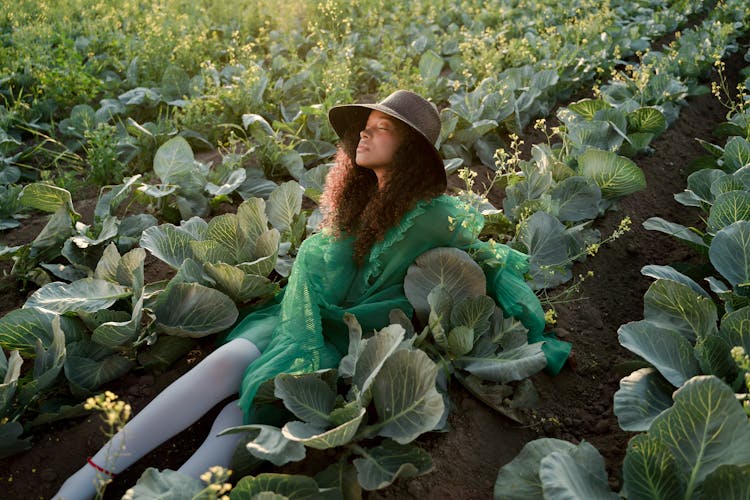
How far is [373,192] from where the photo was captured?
277cm

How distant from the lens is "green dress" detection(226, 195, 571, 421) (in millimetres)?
2572

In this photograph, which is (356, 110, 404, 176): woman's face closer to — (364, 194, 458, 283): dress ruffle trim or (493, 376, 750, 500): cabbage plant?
(364, 194, 458, 283): dress ruffle trim

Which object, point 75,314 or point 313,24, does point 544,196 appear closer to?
point 75,314

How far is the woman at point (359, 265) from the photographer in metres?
2.36

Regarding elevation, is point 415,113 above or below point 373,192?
above

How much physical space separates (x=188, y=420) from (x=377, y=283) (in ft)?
2.74

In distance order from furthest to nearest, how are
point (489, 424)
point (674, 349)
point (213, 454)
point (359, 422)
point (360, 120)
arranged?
point (360, 120) < point (489, 424) < point (674, 349) < point (213, 454) < point (359, 422)

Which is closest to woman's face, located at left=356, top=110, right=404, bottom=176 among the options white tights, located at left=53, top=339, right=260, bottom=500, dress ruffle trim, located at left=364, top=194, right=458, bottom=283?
dress ruffle trim, located at left=364, top=194, right=458, bottom=283

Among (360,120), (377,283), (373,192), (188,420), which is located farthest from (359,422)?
(360,120)

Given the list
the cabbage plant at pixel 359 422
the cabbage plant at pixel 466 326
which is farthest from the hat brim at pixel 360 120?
the cabbage plant at pixel 359 422

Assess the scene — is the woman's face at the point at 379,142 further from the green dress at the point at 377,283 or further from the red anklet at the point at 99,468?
the red anklet at the point at 99,468

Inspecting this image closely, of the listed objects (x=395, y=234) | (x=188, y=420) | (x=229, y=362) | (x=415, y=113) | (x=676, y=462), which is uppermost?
(x=415, y=113)

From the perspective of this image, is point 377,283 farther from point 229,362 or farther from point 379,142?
point 229,362

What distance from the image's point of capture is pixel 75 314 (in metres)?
2.79
